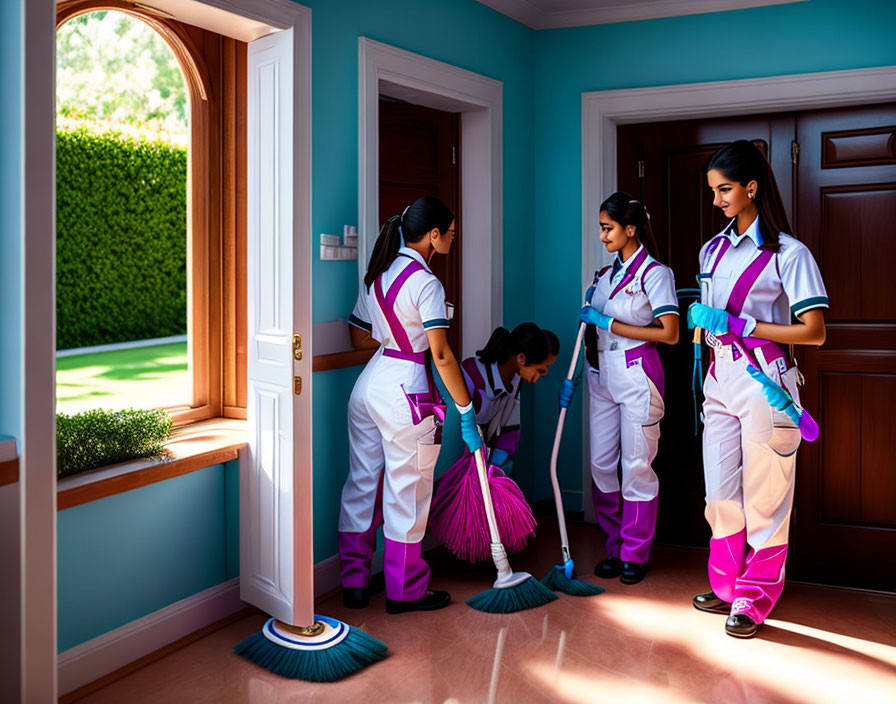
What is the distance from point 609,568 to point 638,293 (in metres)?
1.20

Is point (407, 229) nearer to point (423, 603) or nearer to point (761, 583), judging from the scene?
point (423, 603)

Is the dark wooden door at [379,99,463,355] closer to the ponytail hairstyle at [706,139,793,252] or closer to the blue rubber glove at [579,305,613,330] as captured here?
the blue rubber glove at [579,305,613,330]

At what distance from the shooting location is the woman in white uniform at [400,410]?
10.2ft

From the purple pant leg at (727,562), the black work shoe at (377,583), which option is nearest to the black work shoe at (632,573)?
the purple pant leg at (727,562)

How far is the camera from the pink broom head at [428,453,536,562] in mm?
3531

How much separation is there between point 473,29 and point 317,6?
1.13 meters

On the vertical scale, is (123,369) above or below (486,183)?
below

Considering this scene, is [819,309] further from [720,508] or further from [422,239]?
[422,239]

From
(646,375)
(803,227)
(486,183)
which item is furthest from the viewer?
(486,183)

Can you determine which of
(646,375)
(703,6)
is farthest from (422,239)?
(703,6)

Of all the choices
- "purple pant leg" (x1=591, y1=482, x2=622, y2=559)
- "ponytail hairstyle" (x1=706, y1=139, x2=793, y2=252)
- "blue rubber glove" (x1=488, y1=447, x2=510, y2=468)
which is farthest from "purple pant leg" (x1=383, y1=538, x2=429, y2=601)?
"ponytail hairstyle" (x1=706, y1=139, x2=793, y2=252)

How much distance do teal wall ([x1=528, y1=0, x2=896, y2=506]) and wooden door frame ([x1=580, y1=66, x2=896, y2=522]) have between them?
0.23ft

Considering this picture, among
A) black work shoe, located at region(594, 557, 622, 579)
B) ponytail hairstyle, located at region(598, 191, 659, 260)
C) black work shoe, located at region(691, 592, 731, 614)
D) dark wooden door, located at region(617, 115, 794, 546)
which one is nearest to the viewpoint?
black work shoe, located at region(691, 592, 731, 614)

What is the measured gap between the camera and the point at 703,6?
13.5 ft
